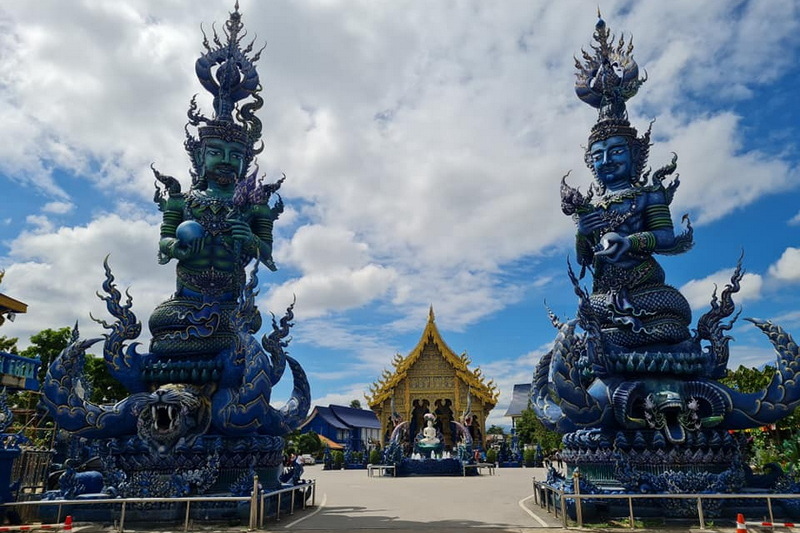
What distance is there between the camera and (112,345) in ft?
40.4

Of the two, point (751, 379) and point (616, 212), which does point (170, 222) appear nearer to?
point (616, 212)

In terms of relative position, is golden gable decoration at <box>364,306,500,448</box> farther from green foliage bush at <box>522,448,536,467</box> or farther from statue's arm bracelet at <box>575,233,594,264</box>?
statue's arm bracelet at <box>575,233,594,264</box>

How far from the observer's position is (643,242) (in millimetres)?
12164

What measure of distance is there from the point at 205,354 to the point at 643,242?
951 centimetres

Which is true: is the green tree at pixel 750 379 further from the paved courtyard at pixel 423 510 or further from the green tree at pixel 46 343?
the green tree at pixel 46 343

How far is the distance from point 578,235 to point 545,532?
22.0ft

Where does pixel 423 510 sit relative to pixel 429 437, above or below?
below

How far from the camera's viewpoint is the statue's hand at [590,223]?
12875 mm

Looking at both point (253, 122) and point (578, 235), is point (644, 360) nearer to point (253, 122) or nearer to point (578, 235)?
point (578, 235)

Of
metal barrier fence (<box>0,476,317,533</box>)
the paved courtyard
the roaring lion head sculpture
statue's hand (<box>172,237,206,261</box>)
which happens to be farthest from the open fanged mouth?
statue's hand (<box>172,237,206,261</box>)

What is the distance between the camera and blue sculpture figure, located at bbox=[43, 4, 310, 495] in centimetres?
1120

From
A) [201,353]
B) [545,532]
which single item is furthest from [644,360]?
[201,353]

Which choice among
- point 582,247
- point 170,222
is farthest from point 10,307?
point 582,247

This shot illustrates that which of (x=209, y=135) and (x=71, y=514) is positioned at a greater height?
(x=209, y=135)
